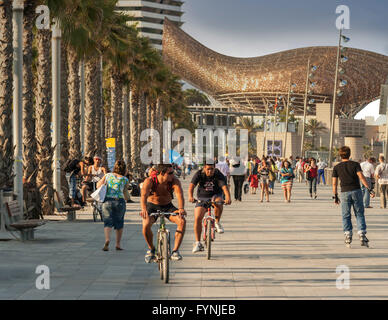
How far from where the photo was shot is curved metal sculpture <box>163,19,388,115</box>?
556ft

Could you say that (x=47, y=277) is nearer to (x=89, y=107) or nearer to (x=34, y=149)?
(x=34, y=149)

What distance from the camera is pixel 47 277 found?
367 inches

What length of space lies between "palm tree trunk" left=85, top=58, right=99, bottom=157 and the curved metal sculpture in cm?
13637

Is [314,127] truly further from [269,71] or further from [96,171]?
[96,171]

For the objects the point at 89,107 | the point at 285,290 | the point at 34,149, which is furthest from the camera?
the point at 89,107

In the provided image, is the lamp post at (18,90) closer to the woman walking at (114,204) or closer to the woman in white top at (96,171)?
the woman in white top at (96,171)

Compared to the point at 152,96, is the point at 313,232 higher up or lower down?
lower down

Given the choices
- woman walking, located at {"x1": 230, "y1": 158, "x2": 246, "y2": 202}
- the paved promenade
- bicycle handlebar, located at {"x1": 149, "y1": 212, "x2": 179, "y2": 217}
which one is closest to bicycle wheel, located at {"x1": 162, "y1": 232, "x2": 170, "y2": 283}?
the paved promenade

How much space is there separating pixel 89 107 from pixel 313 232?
700 inches

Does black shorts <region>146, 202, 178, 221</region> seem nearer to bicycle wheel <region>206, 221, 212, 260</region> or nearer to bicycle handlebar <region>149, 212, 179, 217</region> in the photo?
bicycle handlebar <region>149, 212, 179, 217</region>

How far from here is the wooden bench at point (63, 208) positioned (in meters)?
17.9

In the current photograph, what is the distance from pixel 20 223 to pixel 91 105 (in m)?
18.5

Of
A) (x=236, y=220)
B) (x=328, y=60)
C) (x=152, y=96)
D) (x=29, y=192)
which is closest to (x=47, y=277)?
(x=29, y=192)

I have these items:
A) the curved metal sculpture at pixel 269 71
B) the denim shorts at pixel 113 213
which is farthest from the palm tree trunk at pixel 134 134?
the curved metal sculpture at pixel 269 71
